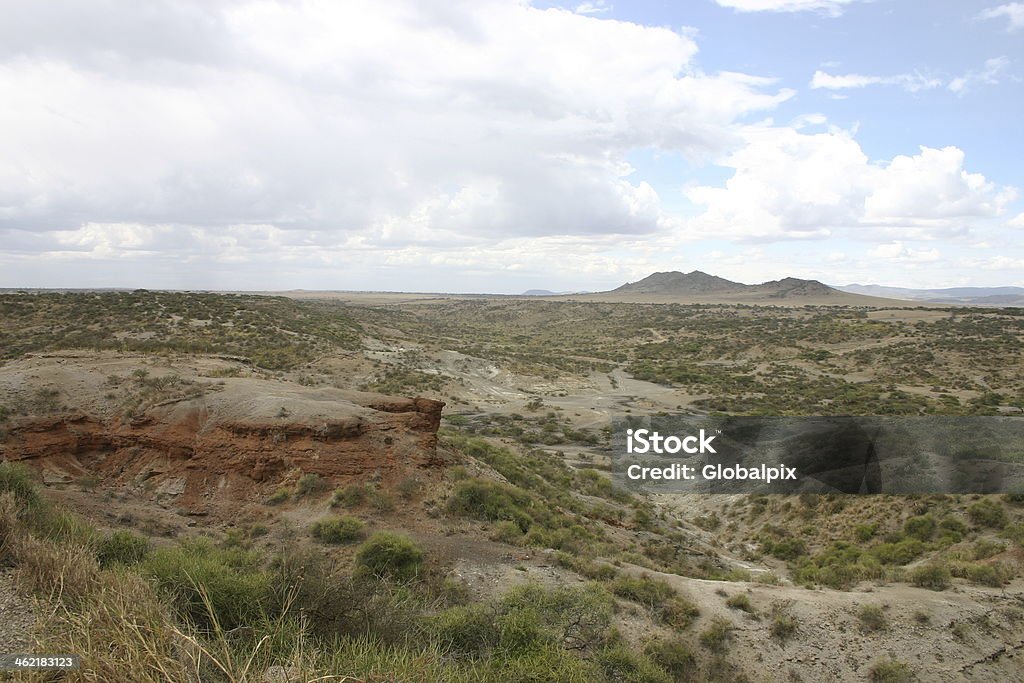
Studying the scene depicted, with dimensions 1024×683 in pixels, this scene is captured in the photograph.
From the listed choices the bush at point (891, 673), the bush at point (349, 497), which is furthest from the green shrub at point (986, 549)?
the bush at point (349, 497)

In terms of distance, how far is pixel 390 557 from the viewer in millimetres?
10844

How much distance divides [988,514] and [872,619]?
25.1 ft

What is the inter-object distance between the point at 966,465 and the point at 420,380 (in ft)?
103

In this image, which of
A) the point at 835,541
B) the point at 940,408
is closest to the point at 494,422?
the point at 835,541

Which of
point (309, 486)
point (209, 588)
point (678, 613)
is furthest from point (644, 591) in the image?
point (309, 486)

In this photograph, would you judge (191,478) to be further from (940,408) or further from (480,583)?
(940,408)

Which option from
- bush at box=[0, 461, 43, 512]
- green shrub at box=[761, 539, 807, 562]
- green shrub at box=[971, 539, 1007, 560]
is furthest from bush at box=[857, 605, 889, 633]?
bush at box=[0, 461, 43, 512]

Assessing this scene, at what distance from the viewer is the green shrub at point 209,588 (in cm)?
657

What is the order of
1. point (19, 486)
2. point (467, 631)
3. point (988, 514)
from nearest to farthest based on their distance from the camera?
point (467, 631) → point (19, 486) → point (988, 514)

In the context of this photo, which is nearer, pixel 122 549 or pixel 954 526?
pixel 122 549

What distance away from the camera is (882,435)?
2173cm

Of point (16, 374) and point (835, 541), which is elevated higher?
point (16, 374)
